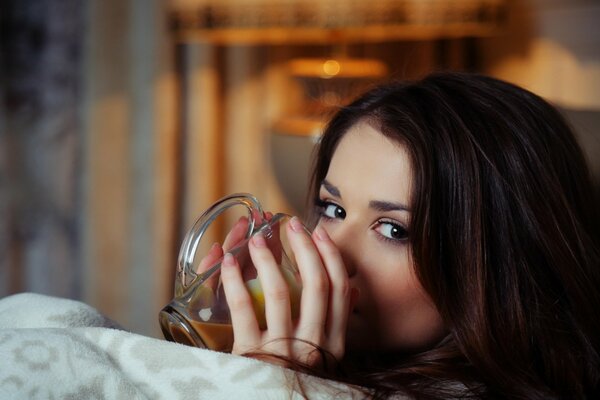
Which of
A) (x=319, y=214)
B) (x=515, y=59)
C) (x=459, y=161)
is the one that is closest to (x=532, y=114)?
(x=459, y=161)

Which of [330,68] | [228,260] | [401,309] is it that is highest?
[330,68]

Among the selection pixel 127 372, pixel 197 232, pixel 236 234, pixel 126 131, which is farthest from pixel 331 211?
pixel 126 131

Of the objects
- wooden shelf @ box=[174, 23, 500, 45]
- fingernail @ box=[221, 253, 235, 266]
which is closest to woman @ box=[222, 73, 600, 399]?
fingernail @ box=[221, 253, 235, 266]

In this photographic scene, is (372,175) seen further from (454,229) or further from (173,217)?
(173,217)

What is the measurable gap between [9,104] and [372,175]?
72.8 inches

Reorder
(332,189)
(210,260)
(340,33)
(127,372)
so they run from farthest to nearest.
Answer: (340,33) → (332,189) → (210,260) → (127,372)

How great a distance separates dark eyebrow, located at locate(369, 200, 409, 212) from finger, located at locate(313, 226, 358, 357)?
4.8 inches

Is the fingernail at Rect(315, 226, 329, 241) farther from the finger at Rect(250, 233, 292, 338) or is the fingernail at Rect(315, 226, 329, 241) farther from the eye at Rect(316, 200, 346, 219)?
the eye at Rect(316, 200, 346, 219)

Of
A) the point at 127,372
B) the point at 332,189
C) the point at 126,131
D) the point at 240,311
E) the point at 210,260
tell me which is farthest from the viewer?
the point at 126,131

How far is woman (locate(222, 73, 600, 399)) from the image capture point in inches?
35.4

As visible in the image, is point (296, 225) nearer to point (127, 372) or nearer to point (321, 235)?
point (321, 235)

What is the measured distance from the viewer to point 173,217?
252 cm

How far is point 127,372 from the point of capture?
2.19 ft

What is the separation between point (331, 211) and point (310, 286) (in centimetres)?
26
